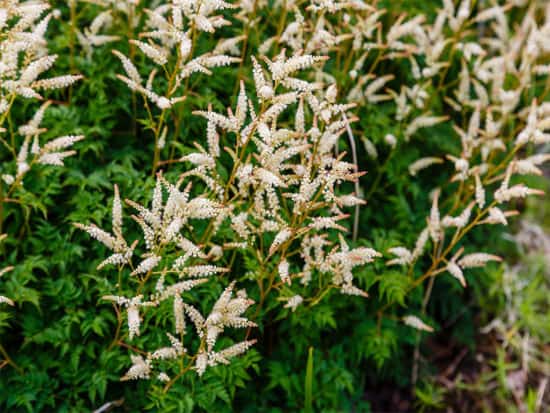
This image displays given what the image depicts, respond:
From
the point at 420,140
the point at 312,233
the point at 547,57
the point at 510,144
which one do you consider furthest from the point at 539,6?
the point at 312,233

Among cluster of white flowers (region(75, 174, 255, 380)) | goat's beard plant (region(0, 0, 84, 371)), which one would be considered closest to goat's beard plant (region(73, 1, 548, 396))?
cluster of white flowers (region(75, 174, 255, 380))

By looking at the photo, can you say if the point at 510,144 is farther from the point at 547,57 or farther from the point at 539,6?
the point at 539,6

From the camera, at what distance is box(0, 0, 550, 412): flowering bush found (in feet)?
12.4

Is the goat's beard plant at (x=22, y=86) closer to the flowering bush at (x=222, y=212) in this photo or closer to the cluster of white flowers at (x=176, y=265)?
the flowering bush at (x=222, y=212)

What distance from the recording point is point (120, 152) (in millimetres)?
4934

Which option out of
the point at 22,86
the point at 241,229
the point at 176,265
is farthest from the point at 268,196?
the point at 22,86

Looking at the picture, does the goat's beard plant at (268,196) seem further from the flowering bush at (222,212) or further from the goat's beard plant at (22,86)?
the goat's beard plant at (22,86)

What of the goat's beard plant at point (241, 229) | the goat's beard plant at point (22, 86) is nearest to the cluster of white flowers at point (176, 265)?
the goat's beard plant at point (241, 229)

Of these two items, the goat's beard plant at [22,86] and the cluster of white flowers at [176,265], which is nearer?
the cluster of white flowers at [176,265]

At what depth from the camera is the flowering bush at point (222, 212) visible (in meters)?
3.77

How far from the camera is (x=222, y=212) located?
4.01m

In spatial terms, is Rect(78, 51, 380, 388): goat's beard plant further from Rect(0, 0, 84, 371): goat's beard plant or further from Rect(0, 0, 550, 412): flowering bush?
Rect(0, 0, 84, 371): goat's beard plant

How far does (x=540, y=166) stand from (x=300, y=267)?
4.27 meters

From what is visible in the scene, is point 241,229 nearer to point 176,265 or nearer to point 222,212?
Result: point 222,212
